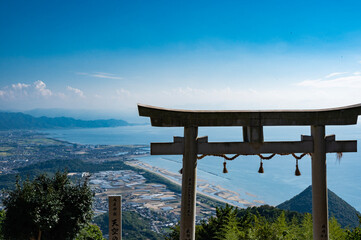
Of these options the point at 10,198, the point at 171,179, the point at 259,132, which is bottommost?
the point at 171,179

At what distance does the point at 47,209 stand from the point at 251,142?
3.62m

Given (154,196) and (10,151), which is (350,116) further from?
(10,151)

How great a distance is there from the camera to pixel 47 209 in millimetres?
5211

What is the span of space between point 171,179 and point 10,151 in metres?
41.9

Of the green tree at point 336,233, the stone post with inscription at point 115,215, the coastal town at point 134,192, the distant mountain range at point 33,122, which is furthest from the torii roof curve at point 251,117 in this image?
the distant mountain range at point 33,122

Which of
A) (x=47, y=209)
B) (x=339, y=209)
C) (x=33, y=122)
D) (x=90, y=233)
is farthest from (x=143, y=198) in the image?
(x=33, y=122)

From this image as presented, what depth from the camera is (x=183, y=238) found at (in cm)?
464

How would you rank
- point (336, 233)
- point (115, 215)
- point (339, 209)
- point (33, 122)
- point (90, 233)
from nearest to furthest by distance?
point (115, 215) < point (336, 233) < point (90, 233) < point (339, 209) < point (33, 122)

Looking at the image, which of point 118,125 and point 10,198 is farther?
point 118,125

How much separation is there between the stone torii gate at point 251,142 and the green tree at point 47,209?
2.11 m

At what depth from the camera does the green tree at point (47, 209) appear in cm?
518

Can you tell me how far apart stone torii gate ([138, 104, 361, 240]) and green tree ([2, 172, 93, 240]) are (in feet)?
6.92

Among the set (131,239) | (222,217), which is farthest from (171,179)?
(222,217)

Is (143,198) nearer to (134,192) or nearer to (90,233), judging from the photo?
(134,192)
